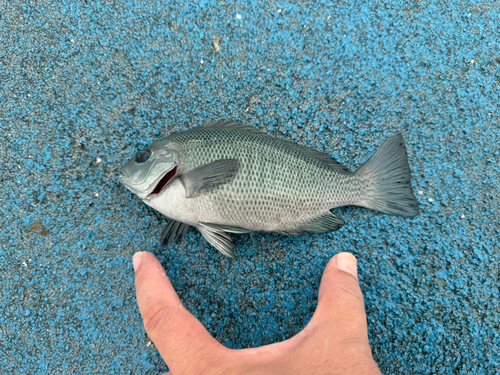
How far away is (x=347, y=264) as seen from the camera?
1421mm

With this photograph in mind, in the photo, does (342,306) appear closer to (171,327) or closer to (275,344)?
(275,344)

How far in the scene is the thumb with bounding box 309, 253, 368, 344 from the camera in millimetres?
1229

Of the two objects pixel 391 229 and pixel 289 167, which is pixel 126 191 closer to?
pixel 289 167

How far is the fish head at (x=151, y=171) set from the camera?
1390mm

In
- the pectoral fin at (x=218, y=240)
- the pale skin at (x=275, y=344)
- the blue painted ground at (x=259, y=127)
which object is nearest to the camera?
the pale skin at (x=275, y=344)

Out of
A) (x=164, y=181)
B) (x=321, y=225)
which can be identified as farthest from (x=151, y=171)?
(x=321, y=225)

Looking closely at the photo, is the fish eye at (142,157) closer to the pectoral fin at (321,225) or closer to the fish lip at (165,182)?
the fish lip at (165,182)

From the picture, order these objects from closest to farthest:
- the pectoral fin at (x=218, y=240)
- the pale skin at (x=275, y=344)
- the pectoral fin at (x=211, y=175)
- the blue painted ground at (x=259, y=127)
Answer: the pale skin at (x=275, y=344) → the pectoral fin at (x=211, y=175) → the pectoral fin at (x=218, y=240) → the blue painted ground at (x=259, y=127)

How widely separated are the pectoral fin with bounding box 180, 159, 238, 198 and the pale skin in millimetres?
463

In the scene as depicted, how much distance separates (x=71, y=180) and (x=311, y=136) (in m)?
1.40

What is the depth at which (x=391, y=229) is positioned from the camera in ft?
5.35

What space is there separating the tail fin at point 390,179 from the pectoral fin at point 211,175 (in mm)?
685

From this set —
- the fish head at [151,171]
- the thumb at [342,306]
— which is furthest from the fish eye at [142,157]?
the thumb at [342,306]

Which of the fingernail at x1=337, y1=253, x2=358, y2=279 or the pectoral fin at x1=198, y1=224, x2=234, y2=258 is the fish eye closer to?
the pectoral fin at x1=198, y1=224, x2=234, y2=258
